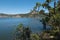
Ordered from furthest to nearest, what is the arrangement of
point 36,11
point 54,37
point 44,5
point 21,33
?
point 21,33 → point 36,11 → point 44,5 → point 54,37

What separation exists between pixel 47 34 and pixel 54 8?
4115 millimetres

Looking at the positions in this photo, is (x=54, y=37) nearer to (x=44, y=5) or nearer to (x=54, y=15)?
(x=54, y=15)

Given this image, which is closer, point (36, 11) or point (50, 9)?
point (50, 9)

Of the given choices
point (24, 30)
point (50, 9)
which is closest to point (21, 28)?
point (24, 30)

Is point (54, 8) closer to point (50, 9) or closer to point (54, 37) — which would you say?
point (50, 9)

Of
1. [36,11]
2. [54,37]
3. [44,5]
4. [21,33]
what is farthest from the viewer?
[21,33]

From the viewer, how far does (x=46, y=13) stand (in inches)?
1096

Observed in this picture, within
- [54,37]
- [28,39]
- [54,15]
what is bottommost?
[28,39]

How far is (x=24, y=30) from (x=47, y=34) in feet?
54.3

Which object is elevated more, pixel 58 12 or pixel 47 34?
pixel 58 12

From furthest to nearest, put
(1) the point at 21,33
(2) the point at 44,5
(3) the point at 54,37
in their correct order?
1. (1) the point at 21,33
2. (2) the point at 44,5
3. (3) the point at 54,37

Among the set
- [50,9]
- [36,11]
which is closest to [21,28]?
[36,11]

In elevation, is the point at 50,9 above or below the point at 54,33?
above

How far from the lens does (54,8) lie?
2694cm
